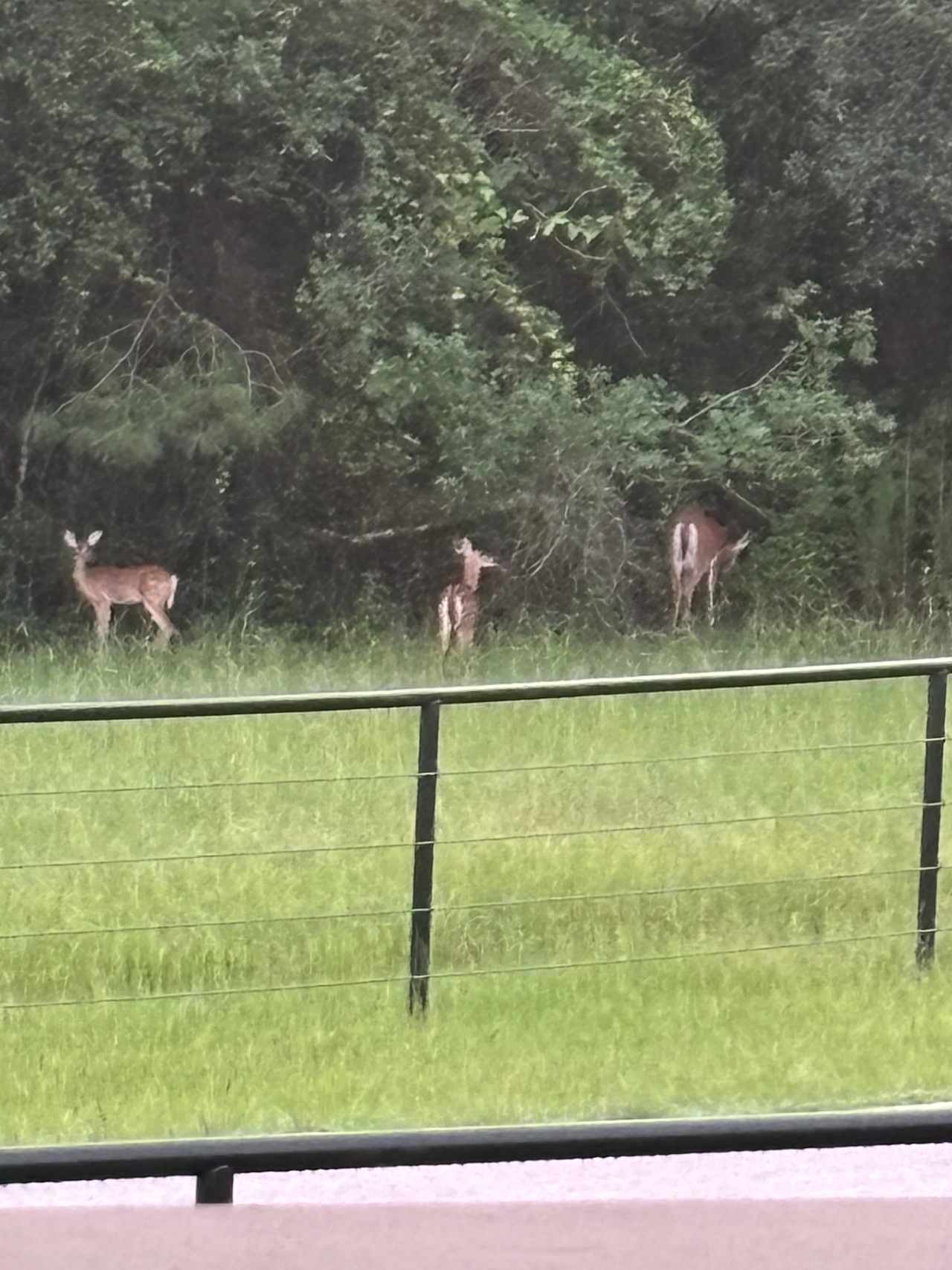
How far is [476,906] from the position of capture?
2.52m

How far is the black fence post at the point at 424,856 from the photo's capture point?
95.0 inches

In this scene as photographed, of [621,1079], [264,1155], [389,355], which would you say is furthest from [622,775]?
[264,1155]

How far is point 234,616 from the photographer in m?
2.66

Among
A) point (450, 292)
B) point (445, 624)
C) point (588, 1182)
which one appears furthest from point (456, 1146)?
point (450, 292)

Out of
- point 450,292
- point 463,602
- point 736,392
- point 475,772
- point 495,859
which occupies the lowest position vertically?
point 495,859

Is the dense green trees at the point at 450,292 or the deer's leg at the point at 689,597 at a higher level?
the dense green trees at the point at 450,292

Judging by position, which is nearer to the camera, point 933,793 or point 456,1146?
point 456,1146

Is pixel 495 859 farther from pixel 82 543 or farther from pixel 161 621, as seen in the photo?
pixel 82 543

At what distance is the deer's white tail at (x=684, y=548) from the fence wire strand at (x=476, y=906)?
472mm

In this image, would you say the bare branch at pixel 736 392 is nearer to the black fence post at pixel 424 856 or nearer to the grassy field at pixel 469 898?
the grassy field at pixel 469 898

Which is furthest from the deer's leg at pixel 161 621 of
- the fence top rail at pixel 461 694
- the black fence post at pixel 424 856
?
the black fence post at pixel 424 856

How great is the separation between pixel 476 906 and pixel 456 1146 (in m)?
0.88

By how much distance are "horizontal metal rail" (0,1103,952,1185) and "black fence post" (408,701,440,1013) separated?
69cm

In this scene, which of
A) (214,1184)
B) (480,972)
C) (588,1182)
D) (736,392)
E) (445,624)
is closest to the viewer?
(214,1184)
